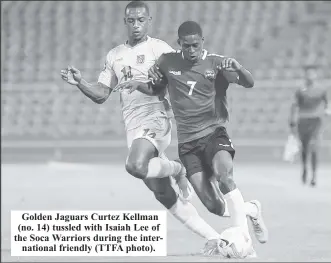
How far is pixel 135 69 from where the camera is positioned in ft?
11.9

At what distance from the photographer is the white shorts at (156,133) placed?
3.81 metres

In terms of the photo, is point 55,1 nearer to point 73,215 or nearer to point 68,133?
point 68,133

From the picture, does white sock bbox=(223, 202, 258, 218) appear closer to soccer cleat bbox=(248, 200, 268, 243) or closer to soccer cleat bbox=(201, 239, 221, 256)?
soccer cleat bbox=(248, 200, 268, 243)

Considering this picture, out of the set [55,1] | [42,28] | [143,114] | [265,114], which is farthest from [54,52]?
[143,114]

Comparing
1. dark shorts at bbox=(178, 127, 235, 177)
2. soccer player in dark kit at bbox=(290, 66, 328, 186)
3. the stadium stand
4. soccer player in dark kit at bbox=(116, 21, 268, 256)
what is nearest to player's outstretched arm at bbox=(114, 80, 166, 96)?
soccer player in dark kit at bbox=(116, 21, 268, 256)

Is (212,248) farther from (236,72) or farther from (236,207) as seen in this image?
(236,72)

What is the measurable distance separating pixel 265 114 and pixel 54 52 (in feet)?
19.6

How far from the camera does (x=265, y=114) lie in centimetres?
2430

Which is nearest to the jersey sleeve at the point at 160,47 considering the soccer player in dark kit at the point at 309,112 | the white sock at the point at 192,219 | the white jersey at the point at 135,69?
the white jersey at the point at 135,69

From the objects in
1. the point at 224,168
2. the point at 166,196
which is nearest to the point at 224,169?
the point at 224,168
